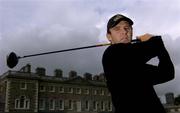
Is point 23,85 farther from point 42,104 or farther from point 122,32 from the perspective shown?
point 122,32

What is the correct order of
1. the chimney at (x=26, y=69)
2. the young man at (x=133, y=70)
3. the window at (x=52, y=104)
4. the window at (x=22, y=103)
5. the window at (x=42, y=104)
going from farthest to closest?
the chimney at (x=26, y=69)
the window at (x=52, y=104)
the window at (x=42, y=104)
the window at (x=22, y=103)
the young man at (x=133, y=70)

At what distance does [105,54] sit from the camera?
8.48 ft

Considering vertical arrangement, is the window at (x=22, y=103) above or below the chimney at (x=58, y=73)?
below

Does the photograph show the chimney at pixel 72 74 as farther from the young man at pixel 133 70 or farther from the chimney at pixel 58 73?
the young man at pixel 133 70

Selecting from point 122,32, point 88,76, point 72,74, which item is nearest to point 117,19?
point 122,32

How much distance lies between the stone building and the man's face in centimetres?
6740

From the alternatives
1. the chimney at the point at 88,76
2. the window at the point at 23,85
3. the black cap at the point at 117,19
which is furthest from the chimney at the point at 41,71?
the black cap at the point at 117,19

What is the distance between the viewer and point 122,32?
8.79ft

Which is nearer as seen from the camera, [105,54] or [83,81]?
[105,54]

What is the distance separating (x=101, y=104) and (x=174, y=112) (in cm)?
2273

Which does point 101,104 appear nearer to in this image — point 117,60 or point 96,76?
point 96,76

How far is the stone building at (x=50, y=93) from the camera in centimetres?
6969

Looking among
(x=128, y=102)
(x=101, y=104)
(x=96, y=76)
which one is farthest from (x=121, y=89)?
(x=96, y=76)

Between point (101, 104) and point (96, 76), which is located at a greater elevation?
point (96, 76)
